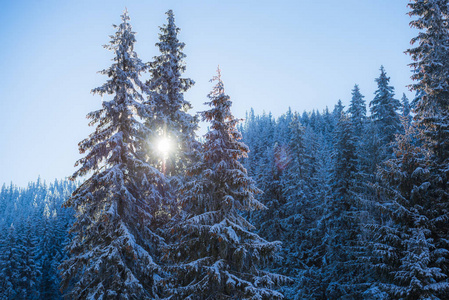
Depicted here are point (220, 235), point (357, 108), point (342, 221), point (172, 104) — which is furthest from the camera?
point (357, 108)

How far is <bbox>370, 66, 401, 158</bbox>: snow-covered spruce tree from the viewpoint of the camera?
3233cm

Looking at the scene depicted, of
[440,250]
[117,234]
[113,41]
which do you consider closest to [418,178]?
[440,250]

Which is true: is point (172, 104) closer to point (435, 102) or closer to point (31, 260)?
point (435, 102)

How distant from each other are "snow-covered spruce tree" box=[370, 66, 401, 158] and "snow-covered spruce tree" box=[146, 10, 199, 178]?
2102 centimetres

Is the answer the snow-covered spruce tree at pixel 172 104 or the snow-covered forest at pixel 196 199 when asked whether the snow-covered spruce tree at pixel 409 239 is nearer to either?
the snow-covered forest at pixel 196 199

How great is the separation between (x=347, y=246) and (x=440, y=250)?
1270 centimetres

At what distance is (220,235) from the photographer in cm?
1041

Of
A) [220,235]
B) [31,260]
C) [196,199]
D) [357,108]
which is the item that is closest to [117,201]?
[196,199]

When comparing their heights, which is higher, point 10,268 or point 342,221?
point 342,221

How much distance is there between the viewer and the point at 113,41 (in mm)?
15219

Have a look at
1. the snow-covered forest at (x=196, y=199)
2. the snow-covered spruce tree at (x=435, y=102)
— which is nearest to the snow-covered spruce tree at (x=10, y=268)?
the snow-covered forest at (x=196, y=199)

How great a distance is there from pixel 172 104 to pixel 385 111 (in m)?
27.2

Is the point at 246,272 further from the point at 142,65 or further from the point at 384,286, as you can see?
the point at 142,65

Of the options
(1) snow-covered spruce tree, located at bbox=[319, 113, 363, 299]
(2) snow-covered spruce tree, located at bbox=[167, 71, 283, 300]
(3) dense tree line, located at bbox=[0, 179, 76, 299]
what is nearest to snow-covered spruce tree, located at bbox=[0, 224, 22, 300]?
(3) dense tree line, located at bbox=[0, 179, 76, 299]
